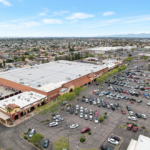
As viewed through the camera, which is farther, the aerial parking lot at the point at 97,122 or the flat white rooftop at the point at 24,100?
the flat white rooftop at the point at 24,100

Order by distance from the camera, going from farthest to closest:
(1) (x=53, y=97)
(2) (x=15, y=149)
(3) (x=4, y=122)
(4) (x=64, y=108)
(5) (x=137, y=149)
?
1. (1) (x=53, y=97)
2. (4) (x=64, y=108)
3. (3) (x=4, y=122)
4. (2) (x=15, y=149)
5. (5) (x=137, y=149)

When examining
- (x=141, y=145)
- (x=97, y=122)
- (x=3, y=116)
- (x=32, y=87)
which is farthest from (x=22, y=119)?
(x=141, y=145)

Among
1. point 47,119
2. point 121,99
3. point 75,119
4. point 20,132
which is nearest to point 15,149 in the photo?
point 20,132

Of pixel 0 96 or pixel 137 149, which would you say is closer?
pixel 137 149

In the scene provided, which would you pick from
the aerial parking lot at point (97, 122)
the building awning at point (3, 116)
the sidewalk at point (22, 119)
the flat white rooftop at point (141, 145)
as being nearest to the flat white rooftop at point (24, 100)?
the building awning at point (3, 116)

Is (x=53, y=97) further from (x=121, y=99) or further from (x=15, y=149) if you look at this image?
(x=121, y=99)

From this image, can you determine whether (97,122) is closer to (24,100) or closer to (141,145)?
(141,145)

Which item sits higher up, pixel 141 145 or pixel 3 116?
pixel 141 145

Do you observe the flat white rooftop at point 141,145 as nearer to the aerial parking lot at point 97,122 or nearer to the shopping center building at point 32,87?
Result: the aerial parking lot at point 97,122

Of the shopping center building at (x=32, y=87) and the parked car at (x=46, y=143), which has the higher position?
the shopping center building at (x=32, y=87)

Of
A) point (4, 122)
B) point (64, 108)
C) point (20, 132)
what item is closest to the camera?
point (20, 132)

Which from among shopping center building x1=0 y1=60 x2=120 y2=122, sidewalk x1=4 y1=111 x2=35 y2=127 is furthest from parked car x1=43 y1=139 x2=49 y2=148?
shopping center building x1=0 y1=60 x2=120 y2=122
